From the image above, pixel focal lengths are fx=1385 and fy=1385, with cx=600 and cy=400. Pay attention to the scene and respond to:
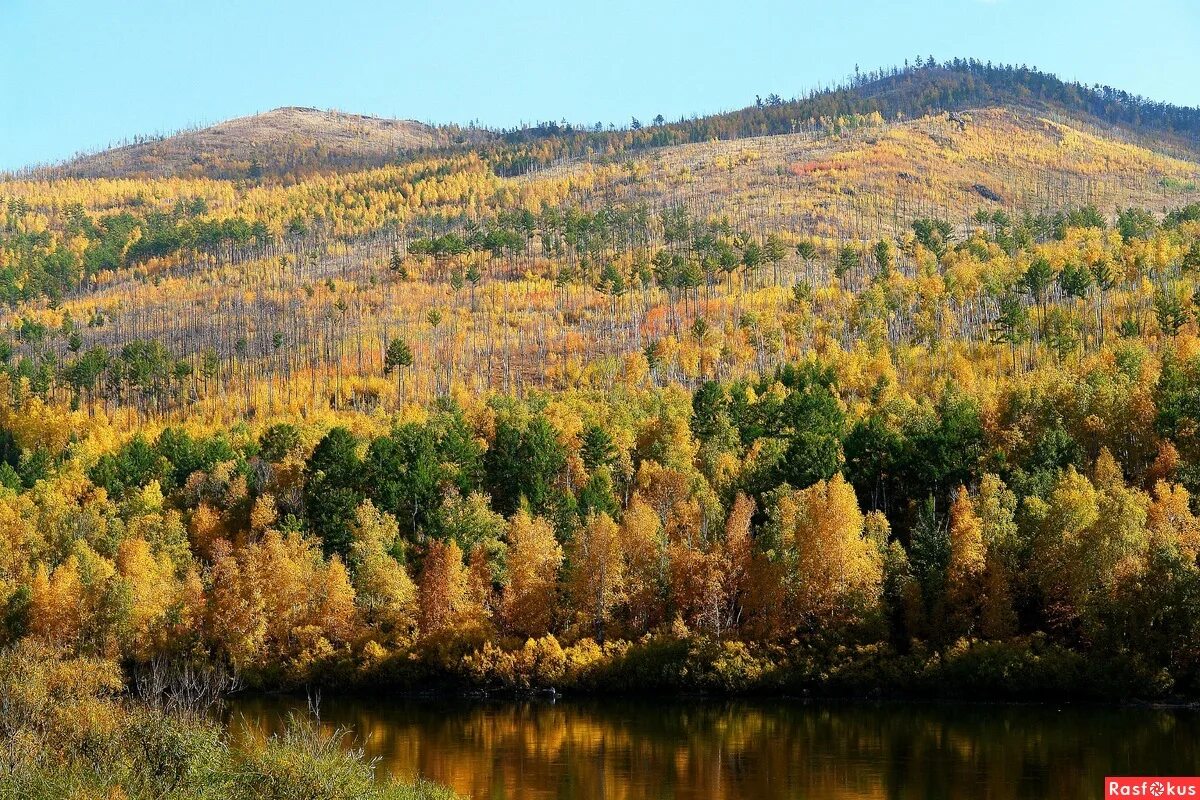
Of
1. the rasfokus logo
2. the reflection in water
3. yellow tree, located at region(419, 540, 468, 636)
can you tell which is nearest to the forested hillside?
yellow tree, located at region(419, 540, 468, 636)

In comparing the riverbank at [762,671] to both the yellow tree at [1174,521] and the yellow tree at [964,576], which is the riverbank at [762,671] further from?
the yellow tree at [1174,521]

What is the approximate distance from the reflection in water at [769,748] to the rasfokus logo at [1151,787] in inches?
29.6

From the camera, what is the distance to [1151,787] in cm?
5009

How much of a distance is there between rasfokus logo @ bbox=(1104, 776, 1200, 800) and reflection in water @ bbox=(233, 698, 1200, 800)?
751mm

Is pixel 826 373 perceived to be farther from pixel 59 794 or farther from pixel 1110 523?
pixel 59 794

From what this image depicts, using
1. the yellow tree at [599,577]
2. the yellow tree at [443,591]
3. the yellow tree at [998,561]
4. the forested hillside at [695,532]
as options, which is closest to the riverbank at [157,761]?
the forested hillside at [695,532]

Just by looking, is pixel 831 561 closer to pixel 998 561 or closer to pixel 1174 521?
pixel 998 561

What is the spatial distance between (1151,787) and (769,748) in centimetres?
1786

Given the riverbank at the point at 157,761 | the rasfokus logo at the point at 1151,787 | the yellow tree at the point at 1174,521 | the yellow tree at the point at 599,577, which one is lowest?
the yellow tree at the point at 599,577

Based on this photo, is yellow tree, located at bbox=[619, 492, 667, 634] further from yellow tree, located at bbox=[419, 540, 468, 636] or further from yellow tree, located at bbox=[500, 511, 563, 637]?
yellow tree, located at bbox=[419, 540, 468, 636]

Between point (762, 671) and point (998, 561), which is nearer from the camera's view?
point (998, 561)

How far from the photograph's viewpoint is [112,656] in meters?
87.6

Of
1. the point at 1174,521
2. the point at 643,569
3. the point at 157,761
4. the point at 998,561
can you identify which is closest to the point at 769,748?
the point at 998,561

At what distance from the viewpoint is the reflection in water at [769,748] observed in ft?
178
